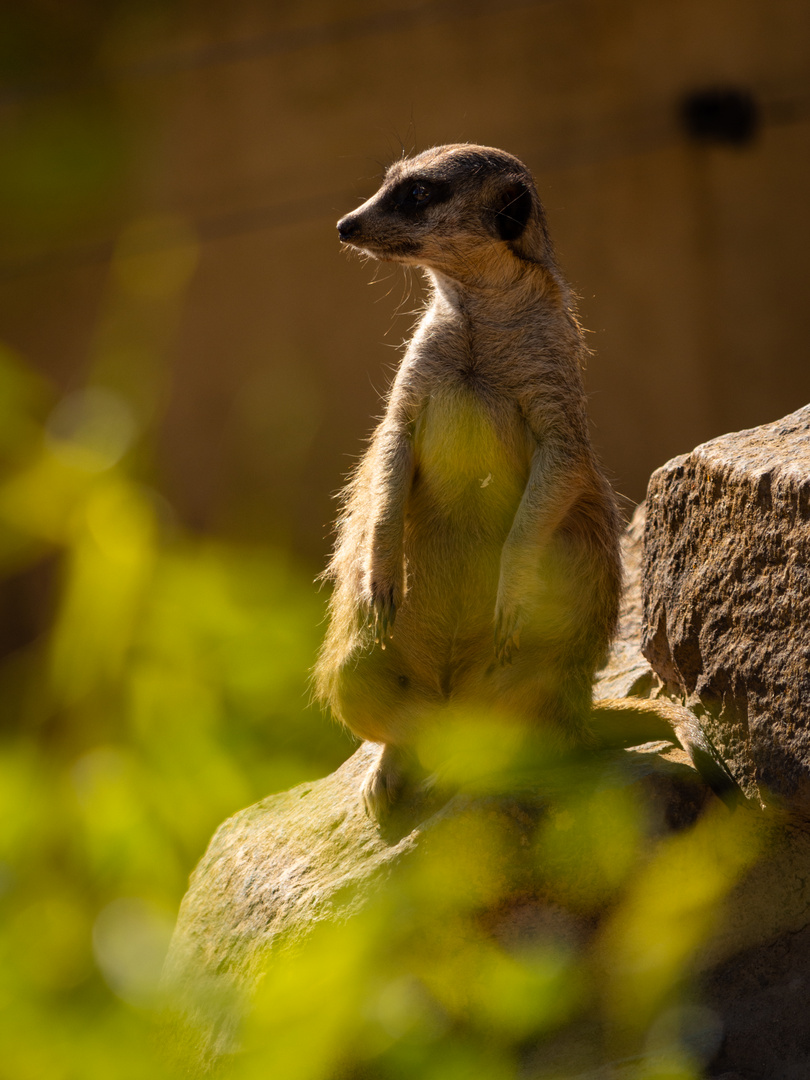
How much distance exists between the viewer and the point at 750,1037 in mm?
1878

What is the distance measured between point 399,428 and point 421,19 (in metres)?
4.77

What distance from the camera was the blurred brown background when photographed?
631 cm

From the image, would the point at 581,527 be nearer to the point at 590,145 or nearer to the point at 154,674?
the point at 154,674

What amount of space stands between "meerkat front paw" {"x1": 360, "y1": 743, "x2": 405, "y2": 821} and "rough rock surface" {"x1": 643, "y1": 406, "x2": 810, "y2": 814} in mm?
654

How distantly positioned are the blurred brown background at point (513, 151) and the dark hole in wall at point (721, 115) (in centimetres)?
1

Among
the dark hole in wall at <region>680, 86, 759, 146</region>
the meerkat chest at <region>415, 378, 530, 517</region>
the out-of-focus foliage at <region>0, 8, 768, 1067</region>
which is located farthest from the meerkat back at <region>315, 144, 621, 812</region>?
the dark hole in wall at <region>680, 86, 759, 146</region>

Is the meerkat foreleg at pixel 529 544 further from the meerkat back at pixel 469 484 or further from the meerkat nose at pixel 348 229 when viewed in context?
the meerkat nose at pixel 348 229

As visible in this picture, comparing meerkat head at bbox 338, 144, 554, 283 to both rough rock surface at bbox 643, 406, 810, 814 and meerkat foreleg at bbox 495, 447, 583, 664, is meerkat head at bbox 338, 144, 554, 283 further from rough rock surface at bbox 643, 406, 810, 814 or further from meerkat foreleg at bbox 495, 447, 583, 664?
rough rock surface at bbox 643, 406, 810, 814

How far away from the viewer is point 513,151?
21.4 ft

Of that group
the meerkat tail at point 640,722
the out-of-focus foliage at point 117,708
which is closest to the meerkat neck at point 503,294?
the meerkat tail at point 640,722

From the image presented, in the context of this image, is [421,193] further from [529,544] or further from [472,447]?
[529,544]

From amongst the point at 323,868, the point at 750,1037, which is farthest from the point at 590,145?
the point at 750,1037

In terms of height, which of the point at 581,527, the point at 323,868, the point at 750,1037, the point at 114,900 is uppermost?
the point at 114,900

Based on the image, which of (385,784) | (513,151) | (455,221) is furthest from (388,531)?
(513,151)
